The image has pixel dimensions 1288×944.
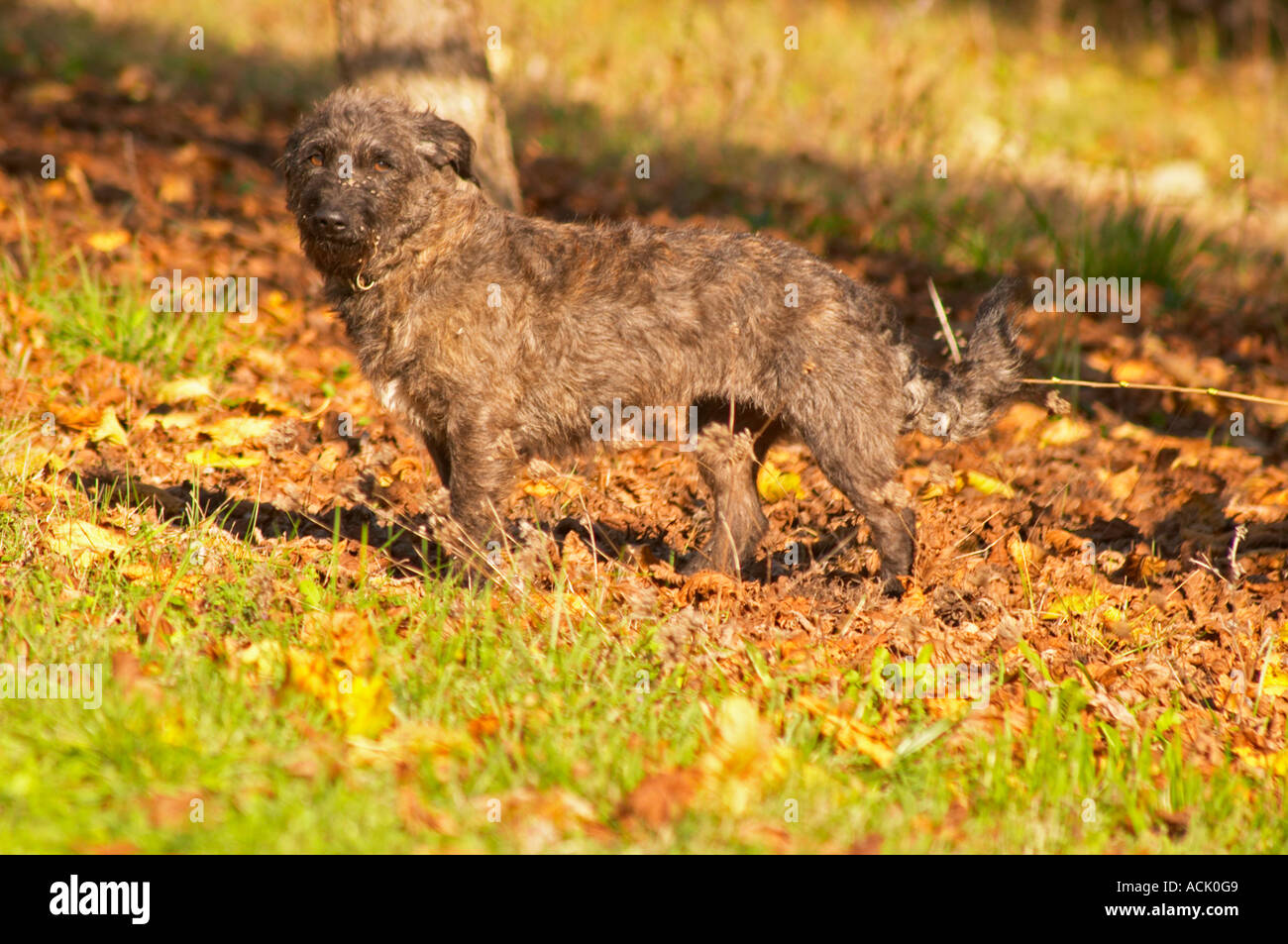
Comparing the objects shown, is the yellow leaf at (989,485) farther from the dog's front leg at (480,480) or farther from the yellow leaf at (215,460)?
the yellow leaf at (215,460)

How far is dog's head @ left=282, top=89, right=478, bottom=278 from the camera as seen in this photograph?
14.2 feet

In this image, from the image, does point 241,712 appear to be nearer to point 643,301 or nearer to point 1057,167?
point 643,301

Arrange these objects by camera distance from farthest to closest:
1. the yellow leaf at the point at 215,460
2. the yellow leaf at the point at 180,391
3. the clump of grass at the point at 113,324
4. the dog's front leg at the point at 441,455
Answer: the clump of grass at the point at 113,324
the yellow leaf at the point at 180,391
the yellow leaf at the point at 215,460
the dog's front leg at the point at 441,455

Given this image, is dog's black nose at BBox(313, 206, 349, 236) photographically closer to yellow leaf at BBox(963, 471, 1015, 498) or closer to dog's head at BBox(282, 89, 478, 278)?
dog's head at BBox(282, 89, 478, 278)

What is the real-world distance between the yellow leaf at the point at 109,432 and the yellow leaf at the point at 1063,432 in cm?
463

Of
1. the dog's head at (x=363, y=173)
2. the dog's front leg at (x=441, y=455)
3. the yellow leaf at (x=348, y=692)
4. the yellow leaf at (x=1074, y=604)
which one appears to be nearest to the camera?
the yellow leaf at (x=348, y=692)

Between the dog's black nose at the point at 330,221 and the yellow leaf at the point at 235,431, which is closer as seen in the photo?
the dog's black nose at the point at 330,221

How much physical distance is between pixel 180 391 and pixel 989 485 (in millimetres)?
4003

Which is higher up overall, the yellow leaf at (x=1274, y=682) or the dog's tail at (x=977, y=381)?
the dog's tail at (x=977, y=381)

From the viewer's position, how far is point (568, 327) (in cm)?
464

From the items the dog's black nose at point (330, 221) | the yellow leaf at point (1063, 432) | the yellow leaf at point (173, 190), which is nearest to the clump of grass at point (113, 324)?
the yellow leaf at point (173, 190)

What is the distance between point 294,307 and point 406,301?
281 cm

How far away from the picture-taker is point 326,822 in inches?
113

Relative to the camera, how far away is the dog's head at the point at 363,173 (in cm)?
434
